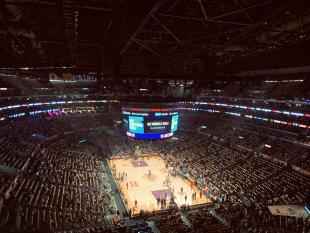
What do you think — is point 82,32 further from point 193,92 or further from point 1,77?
point 193,92

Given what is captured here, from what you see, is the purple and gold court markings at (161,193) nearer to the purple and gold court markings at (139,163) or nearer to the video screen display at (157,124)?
the video screen display at (157,124)

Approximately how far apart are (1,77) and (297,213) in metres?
38.1

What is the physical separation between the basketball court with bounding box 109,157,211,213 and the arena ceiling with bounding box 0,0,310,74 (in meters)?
12.9

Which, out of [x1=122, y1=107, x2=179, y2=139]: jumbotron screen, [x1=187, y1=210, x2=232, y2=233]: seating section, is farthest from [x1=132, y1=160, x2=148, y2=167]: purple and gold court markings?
[x1=187, y1=210, x2=232, y2=233]: seating section

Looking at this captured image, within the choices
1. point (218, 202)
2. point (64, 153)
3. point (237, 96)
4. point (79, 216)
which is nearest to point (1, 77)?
point (64, 153)

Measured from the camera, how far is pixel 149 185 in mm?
27656

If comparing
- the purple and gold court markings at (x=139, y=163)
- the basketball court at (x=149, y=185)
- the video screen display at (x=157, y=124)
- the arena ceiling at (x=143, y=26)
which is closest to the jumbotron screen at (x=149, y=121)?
the video screen display at (x=157, y=124)

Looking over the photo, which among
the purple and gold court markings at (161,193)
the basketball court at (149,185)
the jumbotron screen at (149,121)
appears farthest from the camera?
the jumbotron screen at (149,121)

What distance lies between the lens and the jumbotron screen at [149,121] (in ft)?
85.7

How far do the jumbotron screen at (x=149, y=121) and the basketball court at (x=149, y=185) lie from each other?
559 cm

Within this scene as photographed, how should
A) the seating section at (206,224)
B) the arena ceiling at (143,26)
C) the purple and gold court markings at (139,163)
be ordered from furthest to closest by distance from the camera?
the purple and gold court markings at (139,163), the seating section at (206,224), the arena ceiling at (143,26)

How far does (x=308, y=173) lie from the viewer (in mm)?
23203

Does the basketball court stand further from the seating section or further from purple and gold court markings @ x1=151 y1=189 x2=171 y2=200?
the seating section

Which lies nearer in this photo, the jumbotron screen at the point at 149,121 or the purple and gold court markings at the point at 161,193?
the purple and gold court markings at the point at 161,193
